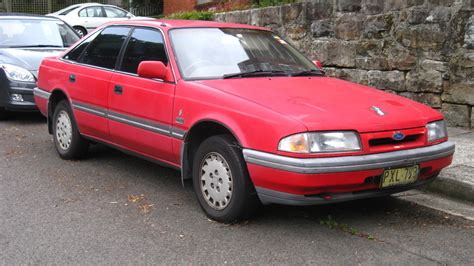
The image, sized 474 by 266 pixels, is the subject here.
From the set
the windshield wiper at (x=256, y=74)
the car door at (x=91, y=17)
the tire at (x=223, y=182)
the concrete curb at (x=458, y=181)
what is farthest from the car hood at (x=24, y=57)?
the car door at (x=91, y=17)

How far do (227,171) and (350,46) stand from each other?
4.94 m

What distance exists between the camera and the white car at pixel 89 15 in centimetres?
1877

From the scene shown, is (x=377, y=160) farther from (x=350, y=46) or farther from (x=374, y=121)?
(x=350, y=46)

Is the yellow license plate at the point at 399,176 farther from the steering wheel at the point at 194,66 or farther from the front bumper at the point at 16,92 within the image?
the front bumper at the point at 16,92

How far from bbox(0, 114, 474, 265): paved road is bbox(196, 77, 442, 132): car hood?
0.83m

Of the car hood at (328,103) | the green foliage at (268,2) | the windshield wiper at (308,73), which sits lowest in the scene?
the car hood at (328,103)

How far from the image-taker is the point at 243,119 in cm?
414

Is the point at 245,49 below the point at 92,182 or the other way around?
the other way around

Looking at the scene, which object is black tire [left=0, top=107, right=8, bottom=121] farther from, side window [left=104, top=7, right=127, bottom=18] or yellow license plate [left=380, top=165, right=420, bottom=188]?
side window [left=104, top=7, right=127, bottom=18]

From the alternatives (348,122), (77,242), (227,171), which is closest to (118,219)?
(77,242)

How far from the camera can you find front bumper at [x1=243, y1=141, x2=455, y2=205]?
383 cm

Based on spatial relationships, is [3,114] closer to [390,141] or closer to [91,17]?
[390,141]

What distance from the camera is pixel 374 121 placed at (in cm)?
409

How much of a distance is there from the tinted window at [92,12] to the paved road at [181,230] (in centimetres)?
1433
